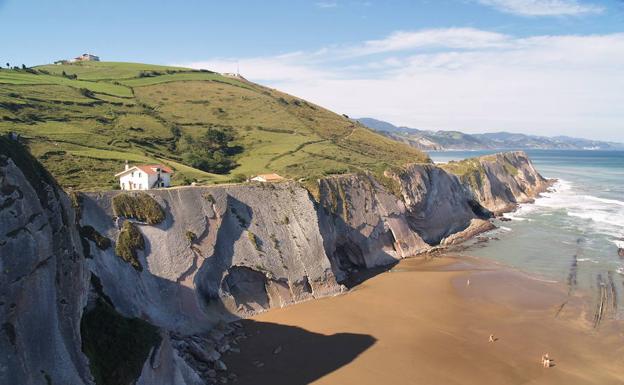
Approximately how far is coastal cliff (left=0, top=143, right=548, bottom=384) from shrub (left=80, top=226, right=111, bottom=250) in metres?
0.08

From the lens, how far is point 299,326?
3097 centimetres

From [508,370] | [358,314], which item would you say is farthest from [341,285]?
[508,370]

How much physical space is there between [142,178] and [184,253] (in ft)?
41.0

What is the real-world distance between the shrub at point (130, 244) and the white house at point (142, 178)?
34.7 feet

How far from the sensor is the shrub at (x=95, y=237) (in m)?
27.8

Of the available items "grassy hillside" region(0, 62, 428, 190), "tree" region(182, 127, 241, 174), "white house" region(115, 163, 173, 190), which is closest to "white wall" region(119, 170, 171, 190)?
"white house" region(115, 163, 173, 190)

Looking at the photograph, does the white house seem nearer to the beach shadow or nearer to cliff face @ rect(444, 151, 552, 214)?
the beach shadow

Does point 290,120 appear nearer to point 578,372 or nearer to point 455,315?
point 455,315

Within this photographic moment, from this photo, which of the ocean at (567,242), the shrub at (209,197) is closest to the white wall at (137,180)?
the shrub at (209,197)

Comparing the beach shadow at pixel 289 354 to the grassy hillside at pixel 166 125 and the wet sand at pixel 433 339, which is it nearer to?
the wet sand at pixel 433 339

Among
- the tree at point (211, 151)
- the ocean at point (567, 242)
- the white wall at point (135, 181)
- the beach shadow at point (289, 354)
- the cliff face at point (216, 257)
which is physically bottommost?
the beach shadow at point (289, 354)

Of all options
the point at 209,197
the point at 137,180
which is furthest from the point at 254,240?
the point at 137,180

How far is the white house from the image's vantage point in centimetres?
4066

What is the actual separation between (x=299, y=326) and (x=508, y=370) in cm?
1316
